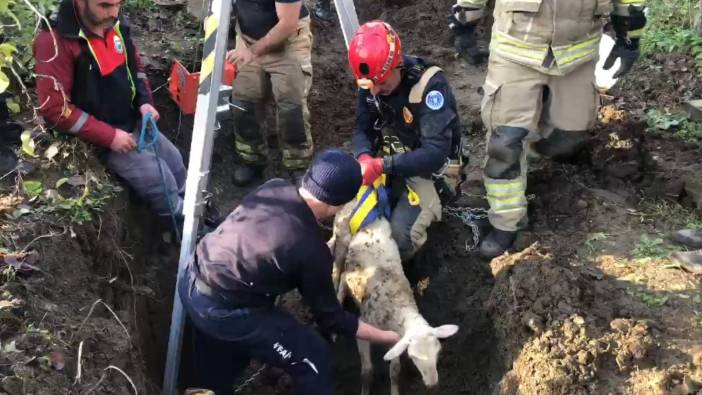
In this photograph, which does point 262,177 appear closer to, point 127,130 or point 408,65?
point 127,130

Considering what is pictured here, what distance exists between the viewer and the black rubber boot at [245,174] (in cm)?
607

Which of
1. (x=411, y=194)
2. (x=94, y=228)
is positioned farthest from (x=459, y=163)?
(x=94, y=228)

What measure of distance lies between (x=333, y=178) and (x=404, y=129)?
59.8 inches

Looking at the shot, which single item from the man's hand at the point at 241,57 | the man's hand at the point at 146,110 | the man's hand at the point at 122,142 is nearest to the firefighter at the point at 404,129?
the man's hand at the point at 241,57

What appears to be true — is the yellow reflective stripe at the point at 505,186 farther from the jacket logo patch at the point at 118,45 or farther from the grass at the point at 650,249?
the jacket logo patch at the point at 118,45

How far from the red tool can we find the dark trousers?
2073mm

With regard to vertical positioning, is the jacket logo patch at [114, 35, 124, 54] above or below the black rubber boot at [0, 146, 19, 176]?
above

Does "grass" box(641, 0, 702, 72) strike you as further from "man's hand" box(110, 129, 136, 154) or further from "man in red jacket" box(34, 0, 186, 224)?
"man's hand" box(110, 129, 136, 154)

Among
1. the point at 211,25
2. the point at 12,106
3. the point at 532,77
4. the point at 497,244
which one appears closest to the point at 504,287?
the point at 497,244

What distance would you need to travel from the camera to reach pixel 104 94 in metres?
4.61

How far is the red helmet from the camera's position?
4145 millimetres

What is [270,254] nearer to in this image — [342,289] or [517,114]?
[342,289]

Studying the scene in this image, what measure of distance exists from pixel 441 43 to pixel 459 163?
337 cm

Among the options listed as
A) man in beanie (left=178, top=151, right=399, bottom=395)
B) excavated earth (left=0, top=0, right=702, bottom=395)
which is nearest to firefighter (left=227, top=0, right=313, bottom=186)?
excavated earth (left=0, top=0, right=702, bottom=395)
